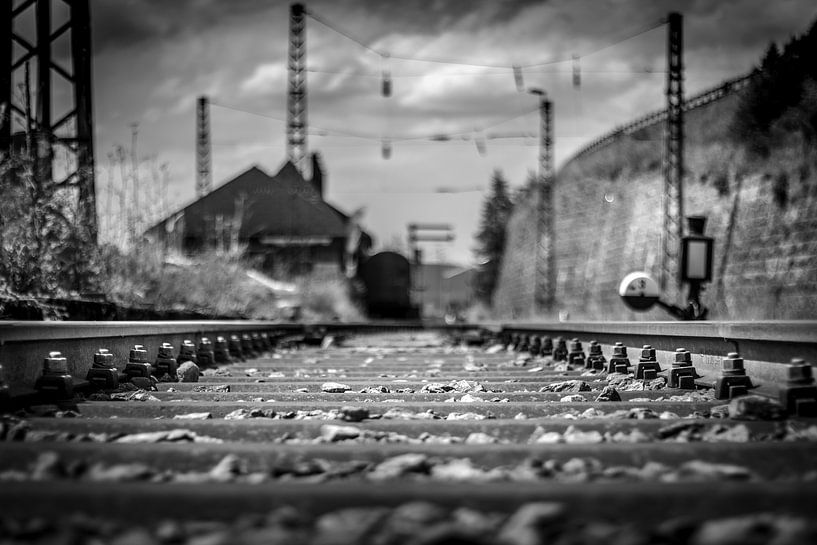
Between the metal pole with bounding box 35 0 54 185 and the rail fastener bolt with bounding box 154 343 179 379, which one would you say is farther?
the metal pole with bounding box 35 0 54 185

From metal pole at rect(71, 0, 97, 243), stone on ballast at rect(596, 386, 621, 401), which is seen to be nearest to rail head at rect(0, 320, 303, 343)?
stone on ballast at rect(596, 386, 621, 401)

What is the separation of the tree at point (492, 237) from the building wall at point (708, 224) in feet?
74.7

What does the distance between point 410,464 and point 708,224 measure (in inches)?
1005

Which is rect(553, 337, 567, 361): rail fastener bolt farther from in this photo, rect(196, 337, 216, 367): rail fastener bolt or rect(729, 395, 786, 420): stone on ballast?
rect(729, 395, 786, 420): stone on ballast

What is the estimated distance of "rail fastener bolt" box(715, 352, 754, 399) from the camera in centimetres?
333

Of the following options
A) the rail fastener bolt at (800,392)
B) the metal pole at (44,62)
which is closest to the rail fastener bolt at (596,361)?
the rail fastener bolt at (800,392)

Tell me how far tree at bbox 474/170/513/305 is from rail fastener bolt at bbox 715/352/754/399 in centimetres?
6283

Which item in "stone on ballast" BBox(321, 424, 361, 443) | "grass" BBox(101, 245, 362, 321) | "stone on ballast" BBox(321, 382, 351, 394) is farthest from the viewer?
"grass" BBox(101, 245, 362, 321)

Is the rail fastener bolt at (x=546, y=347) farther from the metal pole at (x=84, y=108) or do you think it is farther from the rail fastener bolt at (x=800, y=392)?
the metal pole at (x=84, y=108)

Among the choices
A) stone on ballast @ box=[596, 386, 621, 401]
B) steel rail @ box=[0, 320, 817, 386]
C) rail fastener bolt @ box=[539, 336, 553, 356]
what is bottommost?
rail fastener bolt @ box=[539, 336, 553, 356]

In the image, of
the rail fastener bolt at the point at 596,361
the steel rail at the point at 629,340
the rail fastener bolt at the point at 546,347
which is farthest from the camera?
the rail fastener bolt at the point at 546,347

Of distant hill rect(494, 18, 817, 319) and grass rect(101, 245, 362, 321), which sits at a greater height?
distant hill rect(494, 18, 817, 319)

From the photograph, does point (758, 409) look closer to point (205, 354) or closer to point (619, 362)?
point (619, 362)

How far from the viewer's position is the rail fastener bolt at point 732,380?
10.9 ft
